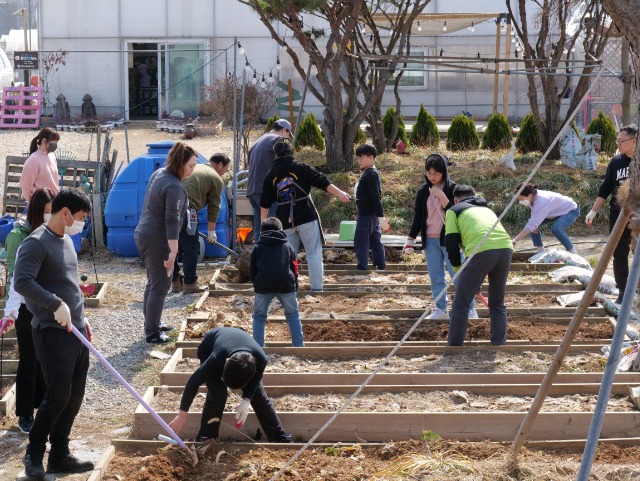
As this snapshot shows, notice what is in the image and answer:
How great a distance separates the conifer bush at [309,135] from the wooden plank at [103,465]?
43.6 ft

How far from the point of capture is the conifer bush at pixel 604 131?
59.8 feet

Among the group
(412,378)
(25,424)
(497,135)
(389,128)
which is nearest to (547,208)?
(412,378)

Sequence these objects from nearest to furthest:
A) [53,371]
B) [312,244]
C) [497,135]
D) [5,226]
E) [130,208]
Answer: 1. [53,371]
2. [312,244]
3. [130,208]
4. [5,226]
5. [497,135]

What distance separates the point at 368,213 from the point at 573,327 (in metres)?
5.57

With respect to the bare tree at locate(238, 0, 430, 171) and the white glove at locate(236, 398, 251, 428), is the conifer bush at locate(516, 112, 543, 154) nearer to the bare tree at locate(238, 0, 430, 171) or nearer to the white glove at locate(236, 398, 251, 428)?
the bare tree at locate(238, 0, 430, 171)

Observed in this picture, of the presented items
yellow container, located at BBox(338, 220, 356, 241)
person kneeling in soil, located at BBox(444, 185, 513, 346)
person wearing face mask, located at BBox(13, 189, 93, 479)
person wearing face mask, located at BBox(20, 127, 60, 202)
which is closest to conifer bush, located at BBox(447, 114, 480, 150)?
yellow container, located at BBox(338, 220, 356, 241)

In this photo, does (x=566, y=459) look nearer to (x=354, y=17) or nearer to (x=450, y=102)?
(x=354, y=17)

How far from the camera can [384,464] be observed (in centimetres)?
555

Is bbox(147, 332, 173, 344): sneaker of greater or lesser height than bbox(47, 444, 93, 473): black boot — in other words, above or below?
above

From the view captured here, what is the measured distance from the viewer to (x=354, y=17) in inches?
584

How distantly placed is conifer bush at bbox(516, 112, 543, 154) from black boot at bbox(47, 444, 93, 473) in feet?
46.8

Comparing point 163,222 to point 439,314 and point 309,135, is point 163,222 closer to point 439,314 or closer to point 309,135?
point 439,314

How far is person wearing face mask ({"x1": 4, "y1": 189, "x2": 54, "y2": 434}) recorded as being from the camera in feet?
20.0

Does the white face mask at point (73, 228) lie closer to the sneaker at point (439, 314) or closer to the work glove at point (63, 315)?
the work glove at point (63, 315)
